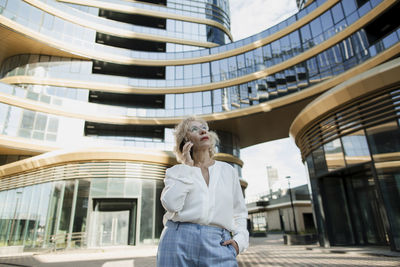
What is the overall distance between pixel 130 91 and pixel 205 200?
29.1 metres

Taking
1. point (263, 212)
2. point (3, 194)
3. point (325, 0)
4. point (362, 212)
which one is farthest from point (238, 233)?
point (263, 212)

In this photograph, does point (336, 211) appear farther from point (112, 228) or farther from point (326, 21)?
point (326, 21)

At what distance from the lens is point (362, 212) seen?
39.1 ft

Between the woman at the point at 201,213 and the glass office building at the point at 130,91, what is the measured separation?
35.7 feet

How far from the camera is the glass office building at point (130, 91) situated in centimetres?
1655

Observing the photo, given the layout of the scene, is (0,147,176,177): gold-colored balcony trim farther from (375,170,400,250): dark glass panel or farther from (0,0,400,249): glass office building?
(375,170,400,250): dark glass panel

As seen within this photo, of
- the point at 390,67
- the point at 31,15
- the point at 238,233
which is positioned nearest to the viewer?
the point at 238,233

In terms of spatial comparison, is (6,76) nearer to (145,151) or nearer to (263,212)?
(145,151)

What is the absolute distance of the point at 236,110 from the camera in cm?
2614

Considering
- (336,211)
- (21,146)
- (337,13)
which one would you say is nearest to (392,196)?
(336,211)

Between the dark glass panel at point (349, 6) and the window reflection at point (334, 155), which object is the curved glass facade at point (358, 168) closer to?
the window reflection at point (334, 155)

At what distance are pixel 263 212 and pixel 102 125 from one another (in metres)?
30.0

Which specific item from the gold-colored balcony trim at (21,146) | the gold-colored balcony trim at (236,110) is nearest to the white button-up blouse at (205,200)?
the gold-colored balcony trim at (236,110)

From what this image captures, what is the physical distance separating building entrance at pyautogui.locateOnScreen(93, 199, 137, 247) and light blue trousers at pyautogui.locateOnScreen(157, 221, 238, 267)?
619 inches
